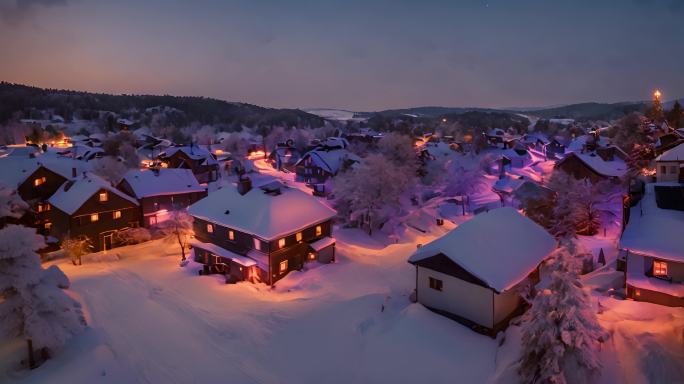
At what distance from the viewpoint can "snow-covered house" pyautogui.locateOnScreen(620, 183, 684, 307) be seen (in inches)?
753

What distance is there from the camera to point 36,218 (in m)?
40.8

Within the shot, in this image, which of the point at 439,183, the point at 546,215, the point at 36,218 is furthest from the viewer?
the point at 439,183

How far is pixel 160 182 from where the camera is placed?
143 feet

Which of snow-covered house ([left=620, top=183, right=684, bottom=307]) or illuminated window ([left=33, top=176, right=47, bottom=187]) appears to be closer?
snow-covered house ([left=620, top=183, right=684, bottom=307])

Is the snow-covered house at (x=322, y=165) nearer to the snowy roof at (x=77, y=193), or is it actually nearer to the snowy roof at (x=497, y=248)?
the snowy roof at (x=77, y=193)

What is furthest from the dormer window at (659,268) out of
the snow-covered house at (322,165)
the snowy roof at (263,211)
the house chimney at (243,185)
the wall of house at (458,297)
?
the snow-covered house at (322,165)

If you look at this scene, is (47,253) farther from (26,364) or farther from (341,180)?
(341,180)

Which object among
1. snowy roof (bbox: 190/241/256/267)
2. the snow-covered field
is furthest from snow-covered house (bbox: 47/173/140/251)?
snowy roof (bbox: 190/241/256/267)

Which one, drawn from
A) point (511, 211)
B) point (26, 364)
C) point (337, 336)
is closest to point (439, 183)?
point (511, 211)

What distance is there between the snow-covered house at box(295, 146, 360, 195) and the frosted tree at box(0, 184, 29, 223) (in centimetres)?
3651

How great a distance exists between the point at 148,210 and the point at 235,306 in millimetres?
22923

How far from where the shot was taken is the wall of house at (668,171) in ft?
88.3

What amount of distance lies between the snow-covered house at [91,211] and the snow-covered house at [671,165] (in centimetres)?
4649

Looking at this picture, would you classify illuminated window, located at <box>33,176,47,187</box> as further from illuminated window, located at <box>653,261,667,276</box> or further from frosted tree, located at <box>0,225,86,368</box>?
illuminated window, located at <box>653,261,667,276</box>
